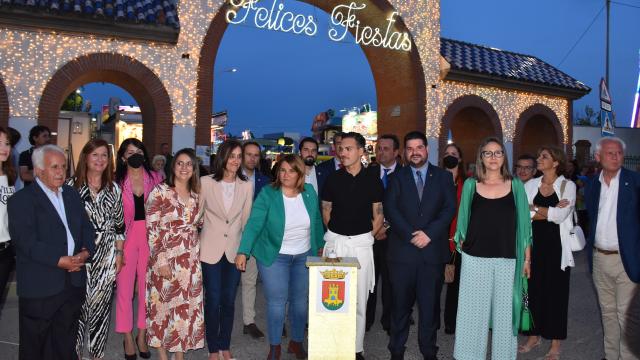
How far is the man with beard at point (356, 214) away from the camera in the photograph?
16.5ft

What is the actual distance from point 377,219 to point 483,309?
131 cm

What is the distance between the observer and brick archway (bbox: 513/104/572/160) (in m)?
17.4

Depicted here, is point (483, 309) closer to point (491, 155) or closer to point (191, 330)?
point (491, 155)

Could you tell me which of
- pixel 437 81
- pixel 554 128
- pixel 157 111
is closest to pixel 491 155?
pixel 157 111

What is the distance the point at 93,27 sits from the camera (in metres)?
10.8

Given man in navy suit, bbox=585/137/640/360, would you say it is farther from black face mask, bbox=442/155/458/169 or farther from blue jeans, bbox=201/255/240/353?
blue jeans, bbox=201/255/240/353

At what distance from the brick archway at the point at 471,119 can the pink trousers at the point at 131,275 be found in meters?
12.0

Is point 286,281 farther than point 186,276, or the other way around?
point 286,281

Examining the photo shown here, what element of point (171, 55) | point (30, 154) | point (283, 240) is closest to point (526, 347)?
point (283, 240)

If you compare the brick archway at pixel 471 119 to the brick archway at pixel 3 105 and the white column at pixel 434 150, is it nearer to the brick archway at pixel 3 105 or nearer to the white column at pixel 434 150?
the white column at pixel 434 150

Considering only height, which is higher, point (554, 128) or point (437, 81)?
point (437, 81)

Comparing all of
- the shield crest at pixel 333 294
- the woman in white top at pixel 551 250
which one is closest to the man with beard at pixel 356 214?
the shield crest at pixel 333 294

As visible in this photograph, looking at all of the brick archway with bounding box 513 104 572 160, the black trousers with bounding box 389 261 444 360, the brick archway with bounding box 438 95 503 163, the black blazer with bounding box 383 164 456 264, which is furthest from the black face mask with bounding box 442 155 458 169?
the brick archway with bounding box 513 104 572 160

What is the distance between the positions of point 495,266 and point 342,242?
56.2 inches
